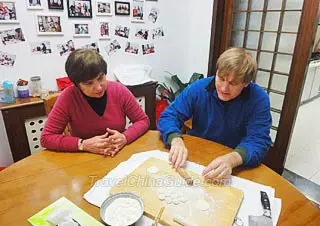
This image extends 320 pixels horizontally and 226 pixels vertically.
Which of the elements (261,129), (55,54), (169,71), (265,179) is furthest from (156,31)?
(265,179)

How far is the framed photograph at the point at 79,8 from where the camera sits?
200cm

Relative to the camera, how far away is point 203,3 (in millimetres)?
2566

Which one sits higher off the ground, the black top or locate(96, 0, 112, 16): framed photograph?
locate(96, 0, 112, 16): framed photograph

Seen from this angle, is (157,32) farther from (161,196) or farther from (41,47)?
(161,196)

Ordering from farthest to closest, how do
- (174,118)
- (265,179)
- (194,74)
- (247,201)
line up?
(194,74), (174,118), (265,179), (247,201)

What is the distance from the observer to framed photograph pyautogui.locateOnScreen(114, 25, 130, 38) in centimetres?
231

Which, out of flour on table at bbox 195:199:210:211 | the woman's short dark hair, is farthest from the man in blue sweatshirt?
the woman's short dark hair

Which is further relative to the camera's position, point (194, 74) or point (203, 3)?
point (194, 74)

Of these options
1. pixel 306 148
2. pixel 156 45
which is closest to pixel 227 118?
pixel 156 45

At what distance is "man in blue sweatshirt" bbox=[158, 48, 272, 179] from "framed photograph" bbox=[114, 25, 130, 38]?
1.30 metres

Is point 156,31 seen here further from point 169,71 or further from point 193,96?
point 193,96

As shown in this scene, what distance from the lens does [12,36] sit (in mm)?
1812

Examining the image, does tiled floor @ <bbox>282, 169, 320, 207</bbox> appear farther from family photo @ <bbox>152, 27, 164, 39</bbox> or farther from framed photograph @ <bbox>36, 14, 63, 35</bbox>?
framed photograph @ <bbox>36, 14, 63, 35</bbox>

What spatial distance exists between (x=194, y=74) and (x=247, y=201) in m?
2.06
